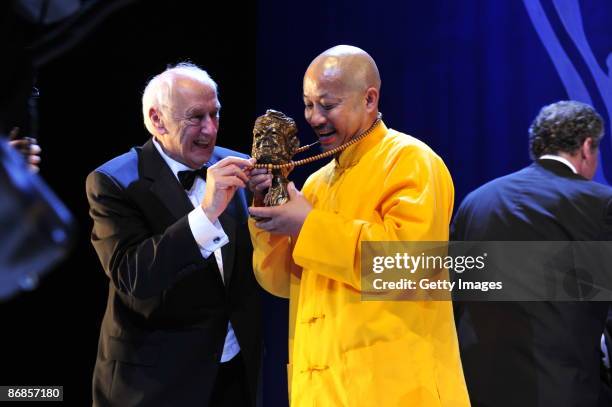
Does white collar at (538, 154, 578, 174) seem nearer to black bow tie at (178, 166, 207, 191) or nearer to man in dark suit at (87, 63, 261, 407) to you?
man in dark suit at (87, 63, 261, 407)

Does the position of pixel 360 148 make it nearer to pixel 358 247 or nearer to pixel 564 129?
pixel 358 247

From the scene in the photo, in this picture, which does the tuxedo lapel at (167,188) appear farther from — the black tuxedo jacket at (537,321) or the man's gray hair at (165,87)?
the black tuxedo jacket at (537,321)

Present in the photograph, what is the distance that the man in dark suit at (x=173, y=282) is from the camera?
8.27 ft

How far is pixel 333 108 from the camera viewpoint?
2.32 meters

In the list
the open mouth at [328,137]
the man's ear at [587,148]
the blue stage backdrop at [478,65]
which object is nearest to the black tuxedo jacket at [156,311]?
the open mouth at [328,137]

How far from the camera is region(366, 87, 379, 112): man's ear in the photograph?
2.36 meters

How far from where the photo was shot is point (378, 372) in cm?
219

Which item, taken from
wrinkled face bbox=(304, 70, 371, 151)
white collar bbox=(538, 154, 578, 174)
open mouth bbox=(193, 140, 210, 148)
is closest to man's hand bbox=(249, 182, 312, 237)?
wrinkled face bbox=(304, 70, 371, 151)

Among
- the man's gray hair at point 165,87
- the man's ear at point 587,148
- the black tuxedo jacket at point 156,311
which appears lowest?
the black tuxedo jacket at point 156,311

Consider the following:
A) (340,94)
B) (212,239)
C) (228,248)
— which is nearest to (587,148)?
(340,94)

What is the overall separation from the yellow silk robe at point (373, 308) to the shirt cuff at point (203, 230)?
0.25 meters

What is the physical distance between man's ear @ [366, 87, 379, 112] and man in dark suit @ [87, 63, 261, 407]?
0.48 metres

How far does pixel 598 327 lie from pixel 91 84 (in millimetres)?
2472

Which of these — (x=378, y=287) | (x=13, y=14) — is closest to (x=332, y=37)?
(x=378, y=287)
